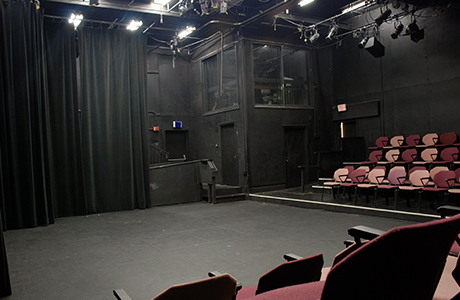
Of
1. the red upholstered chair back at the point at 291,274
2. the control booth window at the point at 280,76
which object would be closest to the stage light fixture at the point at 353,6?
the control booth window at the point at 280,76

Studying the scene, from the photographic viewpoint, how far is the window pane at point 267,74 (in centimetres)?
1041

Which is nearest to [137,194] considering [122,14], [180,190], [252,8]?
[180,190]

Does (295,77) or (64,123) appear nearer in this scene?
(64,123)

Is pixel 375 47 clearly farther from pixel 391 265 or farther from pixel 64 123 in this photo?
pixel 391 265

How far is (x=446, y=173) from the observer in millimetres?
5980

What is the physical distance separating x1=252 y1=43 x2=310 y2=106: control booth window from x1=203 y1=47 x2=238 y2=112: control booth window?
68 centimetres

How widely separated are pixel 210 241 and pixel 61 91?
4968mm

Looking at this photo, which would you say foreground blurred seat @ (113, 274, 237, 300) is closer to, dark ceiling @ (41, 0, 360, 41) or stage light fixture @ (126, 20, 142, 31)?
dark ceiling @ (41, 0, 360, 41)

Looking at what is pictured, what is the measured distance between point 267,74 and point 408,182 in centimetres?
533

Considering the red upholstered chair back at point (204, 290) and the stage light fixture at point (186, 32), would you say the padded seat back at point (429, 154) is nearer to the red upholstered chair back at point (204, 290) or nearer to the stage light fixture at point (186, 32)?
the stage light fixture at point (186, 32)

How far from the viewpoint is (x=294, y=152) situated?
10969 mm

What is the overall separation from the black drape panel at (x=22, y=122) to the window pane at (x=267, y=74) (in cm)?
567

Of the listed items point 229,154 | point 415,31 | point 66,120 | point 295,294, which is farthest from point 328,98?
point 295,294

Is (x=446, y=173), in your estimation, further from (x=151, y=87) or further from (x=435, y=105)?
(x=151, y=87)
